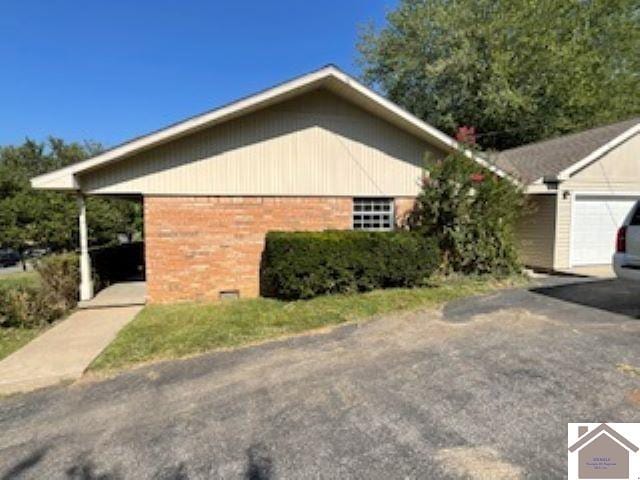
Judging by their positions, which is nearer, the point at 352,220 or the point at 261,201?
the point at 261,201

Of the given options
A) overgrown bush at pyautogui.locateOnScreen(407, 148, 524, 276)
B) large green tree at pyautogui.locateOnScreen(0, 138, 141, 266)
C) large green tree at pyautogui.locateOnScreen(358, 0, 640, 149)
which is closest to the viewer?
overgrown bush at pyautogui.locateOnScreen(407, 148, 524, 276)

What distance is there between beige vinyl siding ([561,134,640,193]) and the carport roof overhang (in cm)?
338

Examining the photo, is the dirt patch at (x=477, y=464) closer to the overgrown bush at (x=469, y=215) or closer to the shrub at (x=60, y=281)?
the overgrown bush at (x=469, y=215)

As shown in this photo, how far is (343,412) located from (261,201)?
6796 mm

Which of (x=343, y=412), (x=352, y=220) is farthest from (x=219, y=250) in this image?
(x=343, y=412)

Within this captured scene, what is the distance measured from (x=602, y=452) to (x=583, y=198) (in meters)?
11.2

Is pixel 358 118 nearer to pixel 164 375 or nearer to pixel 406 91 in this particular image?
pixel 164 375

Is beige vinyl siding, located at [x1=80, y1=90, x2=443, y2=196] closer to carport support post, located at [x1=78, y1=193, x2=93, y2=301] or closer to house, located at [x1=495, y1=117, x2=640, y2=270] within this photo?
carport support post, located at [x1=78, y1=193, x2=93, y2=301]

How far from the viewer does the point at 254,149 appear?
32.7 feet

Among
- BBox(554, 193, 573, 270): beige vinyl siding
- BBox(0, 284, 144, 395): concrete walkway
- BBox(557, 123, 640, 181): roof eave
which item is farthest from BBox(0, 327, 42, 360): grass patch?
BBox(557, 123, 640, 181): roof eave

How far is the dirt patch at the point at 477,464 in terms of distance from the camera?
295cm

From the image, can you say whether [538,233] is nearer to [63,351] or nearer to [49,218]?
[63,351]

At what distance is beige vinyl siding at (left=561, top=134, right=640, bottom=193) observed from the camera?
12305mm

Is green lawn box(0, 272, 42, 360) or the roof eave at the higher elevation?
the roof eave
